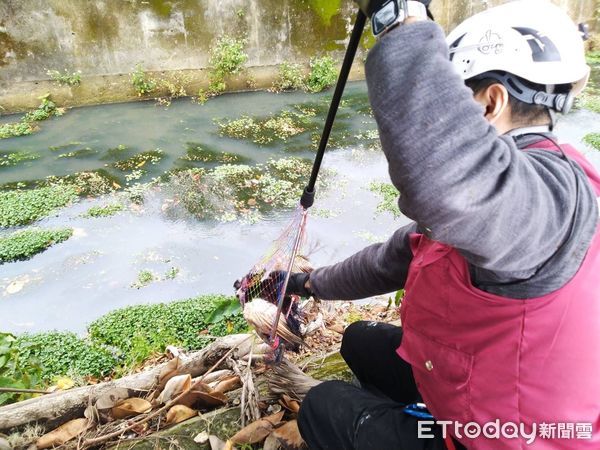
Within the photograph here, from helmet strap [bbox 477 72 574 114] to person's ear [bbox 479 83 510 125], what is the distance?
0.02 metres

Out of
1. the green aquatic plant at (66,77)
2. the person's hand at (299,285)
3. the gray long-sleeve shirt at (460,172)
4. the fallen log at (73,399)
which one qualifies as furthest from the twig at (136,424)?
the green aquatic plant at (66,77)

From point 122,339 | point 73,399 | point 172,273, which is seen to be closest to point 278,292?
point 73,399

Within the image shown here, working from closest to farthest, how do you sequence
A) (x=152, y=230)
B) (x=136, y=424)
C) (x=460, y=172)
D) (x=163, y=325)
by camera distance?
(x=460, y=172)
(x=136, y=424)
(x=163, y=325)
(x=152, y=230)

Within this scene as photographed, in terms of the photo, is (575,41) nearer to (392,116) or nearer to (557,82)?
(557,82)

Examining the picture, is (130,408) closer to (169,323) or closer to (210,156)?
(169,323)

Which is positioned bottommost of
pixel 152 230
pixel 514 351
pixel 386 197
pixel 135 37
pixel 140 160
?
pixel 152 230

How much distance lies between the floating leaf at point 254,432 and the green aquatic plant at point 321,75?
26.4 ft

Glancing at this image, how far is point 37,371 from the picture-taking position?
3.12 meters

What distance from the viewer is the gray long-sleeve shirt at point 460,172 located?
2.78 ft

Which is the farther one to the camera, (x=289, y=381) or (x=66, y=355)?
(x=66, y=355)

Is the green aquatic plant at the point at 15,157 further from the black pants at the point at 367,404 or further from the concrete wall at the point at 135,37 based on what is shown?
the black pants at the point at 367,404

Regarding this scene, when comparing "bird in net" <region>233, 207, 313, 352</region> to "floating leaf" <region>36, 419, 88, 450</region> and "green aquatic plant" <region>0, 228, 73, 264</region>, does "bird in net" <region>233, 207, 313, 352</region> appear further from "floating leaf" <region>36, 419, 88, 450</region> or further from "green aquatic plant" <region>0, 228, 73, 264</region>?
"green aquatic plant" <region>0, 228, 73, 264</region>

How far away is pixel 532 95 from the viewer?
3.99 feet

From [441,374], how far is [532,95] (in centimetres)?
88
